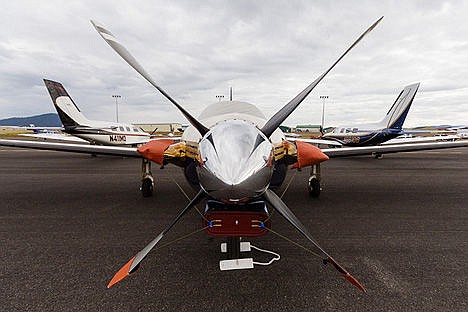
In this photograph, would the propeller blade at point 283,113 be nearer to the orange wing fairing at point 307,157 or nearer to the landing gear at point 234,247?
the orange wing fairing at point 307,157

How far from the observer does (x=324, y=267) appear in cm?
362

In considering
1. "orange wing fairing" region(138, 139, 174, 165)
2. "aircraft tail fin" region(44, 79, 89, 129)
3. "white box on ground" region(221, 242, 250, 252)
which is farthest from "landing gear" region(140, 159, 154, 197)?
"aircraft tail fin" region(44, 79, 89, 129)

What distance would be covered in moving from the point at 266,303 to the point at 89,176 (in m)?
10.4

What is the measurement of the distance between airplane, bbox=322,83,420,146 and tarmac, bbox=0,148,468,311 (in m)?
11.3

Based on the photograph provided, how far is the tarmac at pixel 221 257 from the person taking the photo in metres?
2.90

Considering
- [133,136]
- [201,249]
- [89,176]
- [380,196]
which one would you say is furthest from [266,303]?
[133,136]

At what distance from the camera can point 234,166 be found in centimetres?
241

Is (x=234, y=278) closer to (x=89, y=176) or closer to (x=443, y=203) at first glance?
(x=443, y=203)

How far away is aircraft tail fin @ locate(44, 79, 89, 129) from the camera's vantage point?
17.0m

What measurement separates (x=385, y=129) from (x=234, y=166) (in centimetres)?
1887

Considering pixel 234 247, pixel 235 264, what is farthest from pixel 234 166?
pixel 235 264

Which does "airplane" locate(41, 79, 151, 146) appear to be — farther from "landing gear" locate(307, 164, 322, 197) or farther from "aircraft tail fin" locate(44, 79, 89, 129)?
"landing gear" locate(307, 164, 322, 197)

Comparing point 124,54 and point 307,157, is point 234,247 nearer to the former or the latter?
point 307,157

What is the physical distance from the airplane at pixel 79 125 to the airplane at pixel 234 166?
15.5 m
